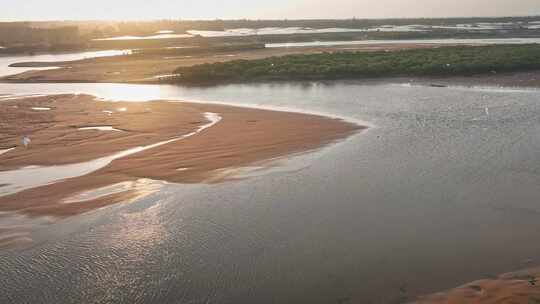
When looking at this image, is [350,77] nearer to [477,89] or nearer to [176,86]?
[477,89]

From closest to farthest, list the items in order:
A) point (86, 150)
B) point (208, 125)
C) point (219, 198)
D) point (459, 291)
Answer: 1. point (459, 291)
2. point (219, 198)
3. point (86, 150)
4. point (208, 125)

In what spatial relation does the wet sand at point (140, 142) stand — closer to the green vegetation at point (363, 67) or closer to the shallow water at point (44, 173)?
the shallow water at point (44, 173)

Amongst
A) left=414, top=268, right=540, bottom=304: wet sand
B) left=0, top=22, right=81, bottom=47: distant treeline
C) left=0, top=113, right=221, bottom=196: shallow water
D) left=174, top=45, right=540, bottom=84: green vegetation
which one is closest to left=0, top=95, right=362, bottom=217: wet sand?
left=0, top=113, right=221, bottom=196: shallow water

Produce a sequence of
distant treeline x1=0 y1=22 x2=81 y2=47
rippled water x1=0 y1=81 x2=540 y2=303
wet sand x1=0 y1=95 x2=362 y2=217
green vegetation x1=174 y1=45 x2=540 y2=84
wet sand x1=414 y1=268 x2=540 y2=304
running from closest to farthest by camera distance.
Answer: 1. wet sand x1=414 y1=268 x2=540 y2=304
2. rippled water x1=0 y1=81 x2=540 y2=303
3. wet sand x1=0 y1=95 x2=362 y2=217
4. green vegetation x1=174 y1=45 x2=540 y2=84
5. distant treeline x1=0 y1=22 x2=81 y2=47

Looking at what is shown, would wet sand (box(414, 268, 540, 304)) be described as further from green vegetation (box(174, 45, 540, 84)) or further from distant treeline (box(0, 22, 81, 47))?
distant treeline (box(0, 22, 81, 47))

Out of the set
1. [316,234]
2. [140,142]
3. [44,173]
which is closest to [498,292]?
[316,234]

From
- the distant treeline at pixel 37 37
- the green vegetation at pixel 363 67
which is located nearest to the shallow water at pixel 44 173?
the green vegetation at pixel 363 67

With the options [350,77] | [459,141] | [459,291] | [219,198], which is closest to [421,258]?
[459,291]

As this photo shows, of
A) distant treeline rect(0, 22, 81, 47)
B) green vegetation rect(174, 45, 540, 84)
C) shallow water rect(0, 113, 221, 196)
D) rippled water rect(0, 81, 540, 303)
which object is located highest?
distant treeline rect(0, 22, 81, 47)
